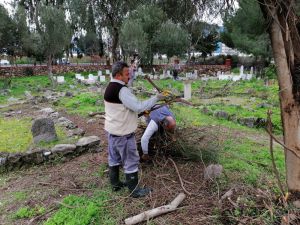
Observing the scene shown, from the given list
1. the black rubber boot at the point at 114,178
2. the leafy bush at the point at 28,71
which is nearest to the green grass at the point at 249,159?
the black rubber boot at the point at 114,178

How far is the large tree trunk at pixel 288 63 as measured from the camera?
11.2ft

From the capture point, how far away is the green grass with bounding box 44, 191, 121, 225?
4.02 m

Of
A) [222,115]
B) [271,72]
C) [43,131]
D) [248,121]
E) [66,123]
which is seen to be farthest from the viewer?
[271,72]

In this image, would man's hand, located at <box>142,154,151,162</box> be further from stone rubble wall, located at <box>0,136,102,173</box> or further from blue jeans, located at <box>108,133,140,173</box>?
stone rubble wall, located at <box>0,136,102,173</box>

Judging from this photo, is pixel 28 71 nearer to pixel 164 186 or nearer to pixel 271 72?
pixel 271 72

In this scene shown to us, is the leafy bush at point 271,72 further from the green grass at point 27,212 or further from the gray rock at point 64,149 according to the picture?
the gray rock at point 64,149

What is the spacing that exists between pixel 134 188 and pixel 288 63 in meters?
2.57

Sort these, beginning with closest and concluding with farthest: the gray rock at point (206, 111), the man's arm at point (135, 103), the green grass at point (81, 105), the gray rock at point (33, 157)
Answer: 1. the man's arm at point (135, 103)
2. the gray rock at point (33, 157)
3. the gray rock at point (206, 111)
4. the green grass at point (81, 105)

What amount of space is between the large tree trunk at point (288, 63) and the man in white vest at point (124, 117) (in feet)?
4.86

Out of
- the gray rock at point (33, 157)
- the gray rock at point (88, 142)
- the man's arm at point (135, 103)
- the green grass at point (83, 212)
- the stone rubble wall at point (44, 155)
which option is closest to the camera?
the green grass at point (83, 212)

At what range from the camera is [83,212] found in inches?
164

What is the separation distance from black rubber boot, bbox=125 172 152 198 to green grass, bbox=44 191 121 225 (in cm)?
34

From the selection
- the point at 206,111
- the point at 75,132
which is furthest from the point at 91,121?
the point at 206,111

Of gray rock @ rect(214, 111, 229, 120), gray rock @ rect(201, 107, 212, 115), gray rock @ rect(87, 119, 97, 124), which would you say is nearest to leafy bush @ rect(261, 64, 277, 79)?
gray rock @ rect(214, 111, 229, 120)
